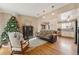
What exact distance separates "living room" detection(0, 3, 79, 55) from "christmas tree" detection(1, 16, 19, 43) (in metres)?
0.03

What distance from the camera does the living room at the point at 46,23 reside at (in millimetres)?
2656

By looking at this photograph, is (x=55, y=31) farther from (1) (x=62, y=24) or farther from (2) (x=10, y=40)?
(2) (x=10, y=40)

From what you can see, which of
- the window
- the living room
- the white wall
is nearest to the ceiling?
the living room

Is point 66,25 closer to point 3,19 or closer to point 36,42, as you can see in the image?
point 36,42

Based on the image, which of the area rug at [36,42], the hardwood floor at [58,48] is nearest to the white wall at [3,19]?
the area rug at [36,42]

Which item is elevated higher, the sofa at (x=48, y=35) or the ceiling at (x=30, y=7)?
the ceiling at (x=30, y=7)

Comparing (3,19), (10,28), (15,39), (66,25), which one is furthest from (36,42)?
(3,19)

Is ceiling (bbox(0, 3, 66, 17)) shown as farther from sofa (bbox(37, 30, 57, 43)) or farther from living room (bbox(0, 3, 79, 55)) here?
sofa (bbox(37, 30, 57, 43))

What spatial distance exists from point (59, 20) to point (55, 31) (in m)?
0.26

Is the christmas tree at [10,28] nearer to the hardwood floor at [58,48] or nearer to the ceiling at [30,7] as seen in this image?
the ceiling at [30,7]

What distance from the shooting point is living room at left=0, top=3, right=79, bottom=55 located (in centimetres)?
266

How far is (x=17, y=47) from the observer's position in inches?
106
